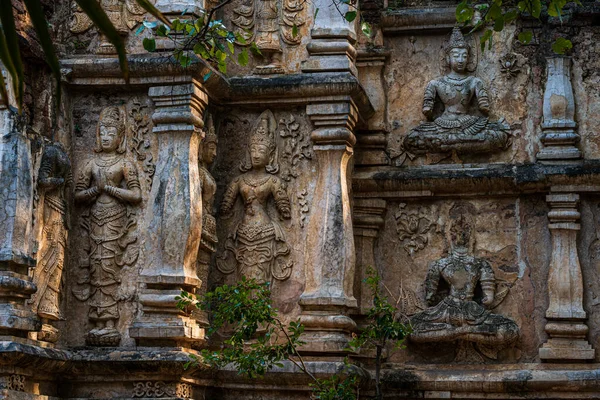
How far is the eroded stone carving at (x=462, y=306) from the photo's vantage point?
9.51m

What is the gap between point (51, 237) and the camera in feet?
28.8

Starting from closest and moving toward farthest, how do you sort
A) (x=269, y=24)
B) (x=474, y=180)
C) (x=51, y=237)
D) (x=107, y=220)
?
(x=51, y=237) < (x=107, y=220) < (x=269, y=24) < (x=474, y=180)

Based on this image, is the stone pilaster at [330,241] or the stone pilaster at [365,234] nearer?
the stone pilaster at [330,241]

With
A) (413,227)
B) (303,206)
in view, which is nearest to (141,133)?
(303,206)

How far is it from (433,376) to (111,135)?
3.44 metres

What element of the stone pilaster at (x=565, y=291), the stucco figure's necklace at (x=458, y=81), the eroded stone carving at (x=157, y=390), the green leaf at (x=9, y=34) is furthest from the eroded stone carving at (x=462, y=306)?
the green leaf at (x=9, y=34)

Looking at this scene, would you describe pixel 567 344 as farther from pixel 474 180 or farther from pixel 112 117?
pixel 112 117

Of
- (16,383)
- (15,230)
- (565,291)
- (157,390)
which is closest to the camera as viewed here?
(16,383)

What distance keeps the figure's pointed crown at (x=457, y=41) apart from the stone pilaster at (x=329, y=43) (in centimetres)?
111

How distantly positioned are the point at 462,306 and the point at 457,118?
1758mm

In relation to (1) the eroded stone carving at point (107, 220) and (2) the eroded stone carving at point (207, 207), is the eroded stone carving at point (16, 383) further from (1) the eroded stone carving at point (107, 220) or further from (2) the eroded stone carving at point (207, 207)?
(2) the eroded stone carving at point (207, 207)

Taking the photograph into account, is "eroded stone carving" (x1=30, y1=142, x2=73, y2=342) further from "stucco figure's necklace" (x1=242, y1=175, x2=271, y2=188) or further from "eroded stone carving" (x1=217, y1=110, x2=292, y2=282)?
"stucco figure's necklace" (x1=242, y1=175, x2=271, y2=188)

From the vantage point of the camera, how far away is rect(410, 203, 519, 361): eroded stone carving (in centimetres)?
951

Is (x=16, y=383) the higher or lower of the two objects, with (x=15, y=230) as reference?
lower
